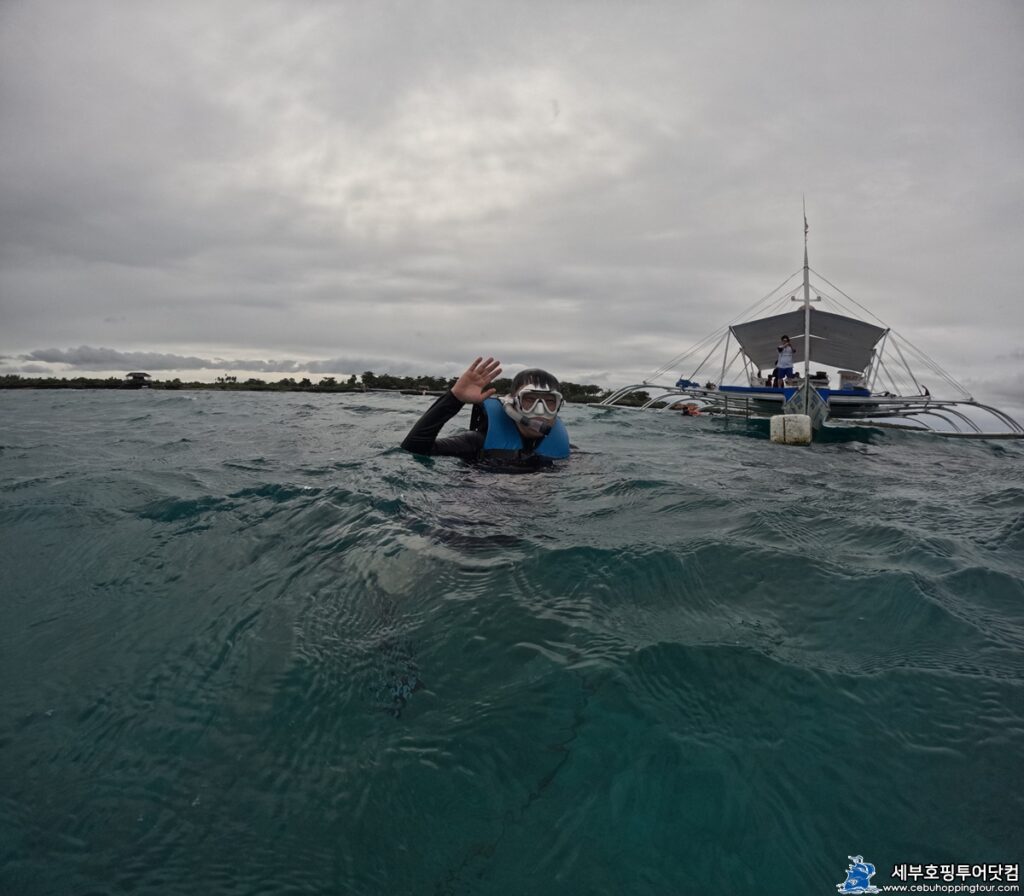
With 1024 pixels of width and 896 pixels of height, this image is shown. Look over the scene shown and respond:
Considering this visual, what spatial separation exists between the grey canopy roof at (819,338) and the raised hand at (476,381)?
69.8ft

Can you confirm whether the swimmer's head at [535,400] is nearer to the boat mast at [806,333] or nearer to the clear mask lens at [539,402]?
the clear mask lens at [539,402]

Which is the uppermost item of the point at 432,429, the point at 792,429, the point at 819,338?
the point at 819,338

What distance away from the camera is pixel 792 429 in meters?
13.4

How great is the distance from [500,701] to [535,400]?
3.72m

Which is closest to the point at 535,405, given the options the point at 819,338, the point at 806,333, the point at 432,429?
the point at 432,429

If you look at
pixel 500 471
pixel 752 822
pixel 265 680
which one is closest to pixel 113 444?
pixel 500 471

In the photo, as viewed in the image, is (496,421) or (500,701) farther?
(496,421)

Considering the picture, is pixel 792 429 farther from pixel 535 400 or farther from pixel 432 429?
pixel 432 429

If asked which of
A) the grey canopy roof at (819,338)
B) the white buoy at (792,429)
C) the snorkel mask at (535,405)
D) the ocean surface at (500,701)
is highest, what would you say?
the grey canopy roof at (819,338)

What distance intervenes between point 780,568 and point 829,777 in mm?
1835

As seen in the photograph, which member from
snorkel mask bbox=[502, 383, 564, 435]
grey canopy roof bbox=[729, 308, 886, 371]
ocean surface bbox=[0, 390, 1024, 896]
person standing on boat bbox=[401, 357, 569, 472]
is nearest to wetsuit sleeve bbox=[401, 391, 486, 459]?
person standing on boat bbox=[401, 357, 569, 472]

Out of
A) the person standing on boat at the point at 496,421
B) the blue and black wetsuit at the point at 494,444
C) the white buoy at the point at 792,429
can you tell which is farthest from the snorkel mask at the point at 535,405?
the white buoy at the point at 792,429

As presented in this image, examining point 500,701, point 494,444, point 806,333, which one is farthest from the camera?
point 806,333

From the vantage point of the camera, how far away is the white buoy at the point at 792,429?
13.3 m
